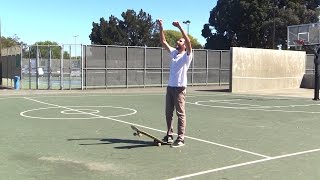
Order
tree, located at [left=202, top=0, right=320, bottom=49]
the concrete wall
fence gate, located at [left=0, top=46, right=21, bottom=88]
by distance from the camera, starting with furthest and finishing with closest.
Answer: tree, located at [left=202, top=0, right=320, bottom=49] → fence gate, located at [left=0, top=46, right=21, bottom=88] → the concrete wall

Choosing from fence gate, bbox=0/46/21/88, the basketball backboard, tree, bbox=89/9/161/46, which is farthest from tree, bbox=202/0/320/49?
fence gate, bbox=0/46/21/88

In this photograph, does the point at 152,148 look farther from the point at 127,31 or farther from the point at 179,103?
the point at 127,31

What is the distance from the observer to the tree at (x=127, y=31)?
277 ft

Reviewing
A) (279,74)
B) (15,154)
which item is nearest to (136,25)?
(279,74)

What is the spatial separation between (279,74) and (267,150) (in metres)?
26.8

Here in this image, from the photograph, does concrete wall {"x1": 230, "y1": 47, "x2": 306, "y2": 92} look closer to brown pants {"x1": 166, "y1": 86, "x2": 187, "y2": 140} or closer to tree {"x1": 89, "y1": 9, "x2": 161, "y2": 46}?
brown pants {"x1": 166, "y1": 86, "x2": 187, "y2": 140}

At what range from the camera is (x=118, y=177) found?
21.6 ft

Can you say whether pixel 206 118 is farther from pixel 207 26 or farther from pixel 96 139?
pixel 207 26

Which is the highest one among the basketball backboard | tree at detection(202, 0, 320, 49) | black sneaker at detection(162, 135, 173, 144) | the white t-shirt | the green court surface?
tree at detection(202, 0, 320, 49)

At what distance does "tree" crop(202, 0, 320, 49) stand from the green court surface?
169 ft

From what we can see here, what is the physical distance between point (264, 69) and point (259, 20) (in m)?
34.4

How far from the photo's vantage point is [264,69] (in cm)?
3312

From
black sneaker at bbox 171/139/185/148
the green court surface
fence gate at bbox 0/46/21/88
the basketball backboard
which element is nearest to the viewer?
the green court surface

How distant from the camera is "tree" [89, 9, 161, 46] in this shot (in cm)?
8438
